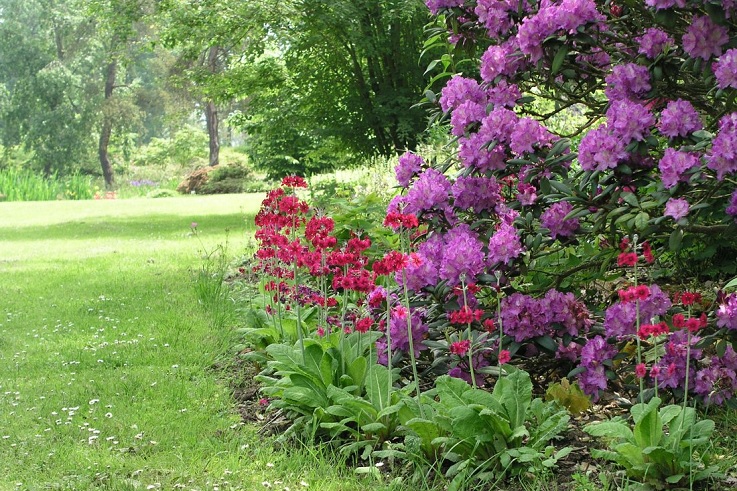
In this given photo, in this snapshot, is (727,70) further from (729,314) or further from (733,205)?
(729,314)

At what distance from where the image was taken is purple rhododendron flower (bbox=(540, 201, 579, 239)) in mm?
2826

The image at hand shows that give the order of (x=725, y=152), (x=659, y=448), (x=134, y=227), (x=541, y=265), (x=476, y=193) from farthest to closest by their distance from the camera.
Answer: (x=134, y=227) → (x=541, y=265) → (x=476, y=193) → (x=725, y=152) → (x=659, y=448)

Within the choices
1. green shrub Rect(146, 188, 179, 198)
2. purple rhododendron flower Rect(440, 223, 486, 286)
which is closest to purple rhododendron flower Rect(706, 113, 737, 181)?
purple rhododendron flower Rect(440, 223, 486, 286)

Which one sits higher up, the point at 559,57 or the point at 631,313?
the point at 559,57

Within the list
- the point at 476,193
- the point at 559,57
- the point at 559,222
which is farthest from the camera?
the point at 476,193

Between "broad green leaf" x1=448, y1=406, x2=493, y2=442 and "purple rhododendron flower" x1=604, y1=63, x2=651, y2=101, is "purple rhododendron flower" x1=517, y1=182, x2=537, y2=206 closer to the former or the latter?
"purple rhododendron flower" x1=604, y1=63, x2=651, y2=101

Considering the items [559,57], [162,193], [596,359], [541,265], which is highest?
[559,57]

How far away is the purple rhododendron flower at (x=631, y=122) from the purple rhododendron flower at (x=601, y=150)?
3cm

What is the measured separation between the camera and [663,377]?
2570 millimetres

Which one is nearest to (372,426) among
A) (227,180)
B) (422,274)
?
(422,274)

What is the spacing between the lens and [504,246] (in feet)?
9.05

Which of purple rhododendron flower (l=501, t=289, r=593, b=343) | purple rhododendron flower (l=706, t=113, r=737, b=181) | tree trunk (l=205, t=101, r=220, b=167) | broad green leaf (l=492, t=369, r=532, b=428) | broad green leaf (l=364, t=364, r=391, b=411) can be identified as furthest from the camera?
tree trunk (l=205, t=101, r=220, b=167)

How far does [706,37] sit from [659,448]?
4.23ft

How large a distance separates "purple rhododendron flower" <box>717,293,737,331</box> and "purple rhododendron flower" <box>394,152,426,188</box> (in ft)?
4.10
